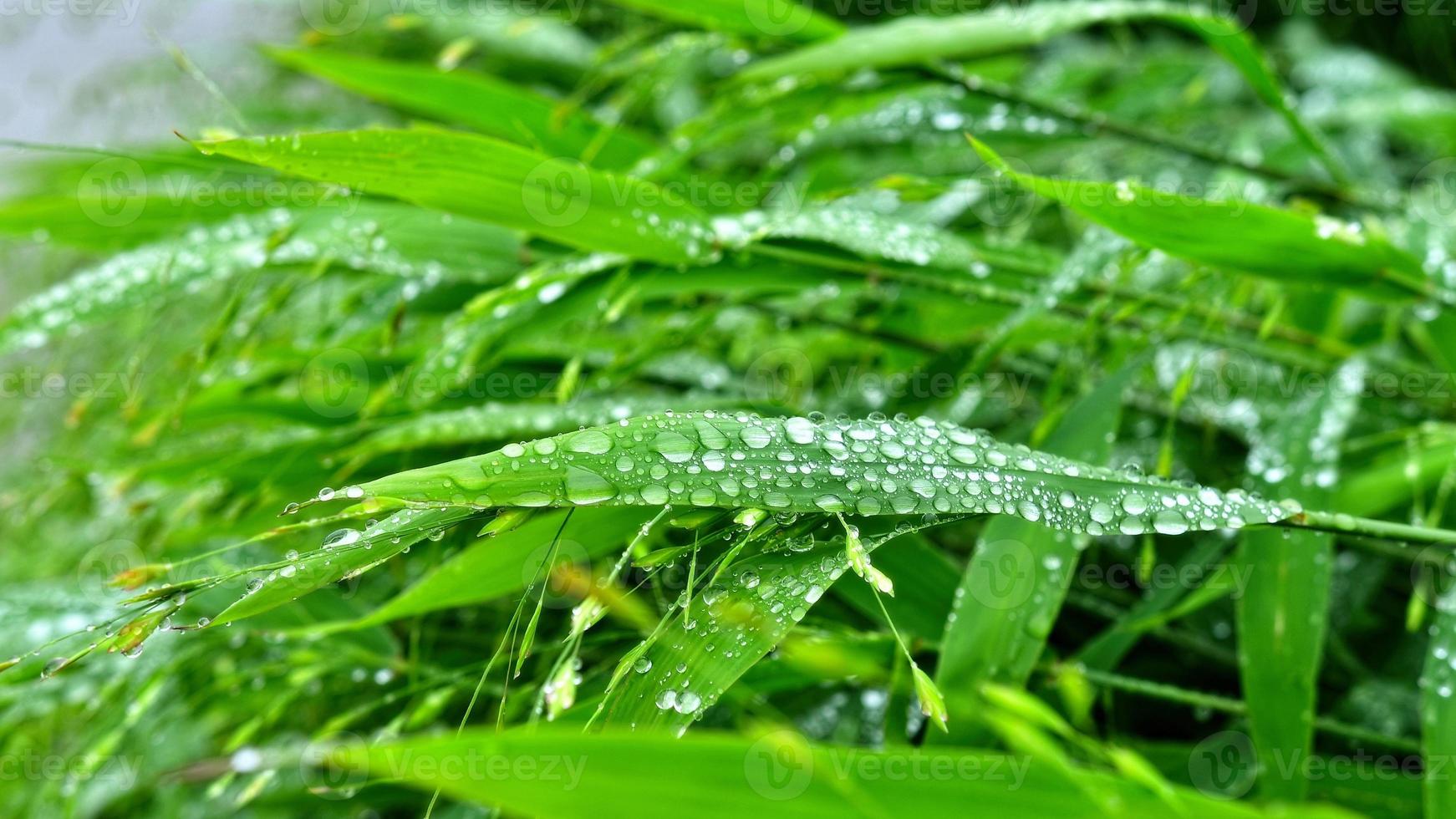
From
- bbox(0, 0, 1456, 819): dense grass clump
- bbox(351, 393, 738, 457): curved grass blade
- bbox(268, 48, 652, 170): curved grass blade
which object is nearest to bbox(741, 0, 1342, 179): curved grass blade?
bbox(0, 0, 1456, 819): dense grass clump

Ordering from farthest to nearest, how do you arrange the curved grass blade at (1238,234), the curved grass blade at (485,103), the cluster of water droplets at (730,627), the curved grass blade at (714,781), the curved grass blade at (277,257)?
the curved grass blade at (485,103)
the curved grass blade at (277,257)
the curved grass blade at (1238,234)
the cluster of water droplets at (730,627)
the curved grass blade at (714,781)

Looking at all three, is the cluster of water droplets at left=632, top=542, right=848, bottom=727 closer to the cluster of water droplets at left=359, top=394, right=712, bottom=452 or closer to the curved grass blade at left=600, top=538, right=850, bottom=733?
the curved grass blade at left=600, top=538, right=850, bottom=733

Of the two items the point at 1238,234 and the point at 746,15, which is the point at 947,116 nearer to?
the point at 746,15

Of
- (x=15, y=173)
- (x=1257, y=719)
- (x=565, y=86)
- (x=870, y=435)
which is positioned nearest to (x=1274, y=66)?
(x=565, y=86)

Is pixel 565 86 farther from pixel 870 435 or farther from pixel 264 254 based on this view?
pixel 870 435

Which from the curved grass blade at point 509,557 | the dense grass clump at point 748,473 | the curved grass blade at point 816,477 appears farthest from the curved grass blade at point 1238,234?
the curved grass blade at point 509,557

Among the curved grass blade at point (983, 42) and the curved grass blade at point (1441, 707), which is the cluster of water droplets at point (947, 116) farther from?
the curved grass blade at point (1441, 707)
